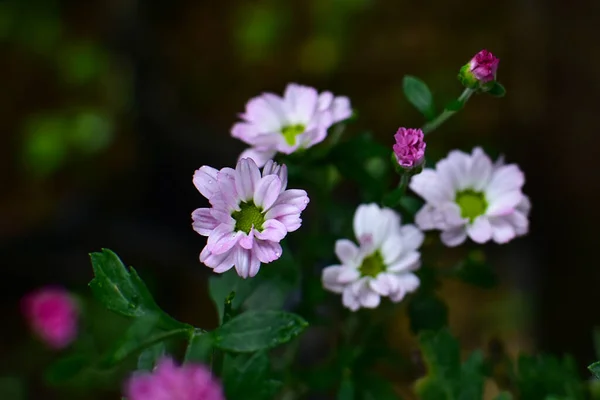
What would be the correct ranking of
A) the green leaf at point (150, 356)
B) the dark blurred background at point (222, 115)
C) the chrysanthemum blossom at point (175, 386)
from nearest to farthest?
1. the chrysanthemum blossom at point (175, 386)
2. the green leaf at point (150, 356)
3. the dark blurred background at point (222, 115)

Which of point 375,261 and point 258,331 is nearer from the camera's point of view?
point 258,331

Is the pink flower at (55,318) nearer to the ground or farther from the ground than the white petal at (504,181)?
nearer to the ground

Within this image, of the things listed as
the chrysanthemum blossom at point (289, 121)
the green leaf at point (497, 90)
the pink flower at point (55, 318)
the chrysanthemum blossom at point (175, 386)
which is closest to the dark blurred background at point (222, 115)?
the pink flower at point (55, 318)

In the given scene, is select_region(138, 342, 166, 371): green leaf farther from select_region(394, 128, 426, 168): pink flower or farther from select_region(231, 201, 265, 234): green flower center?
select_region(394, 128, 426, 168): pink flower

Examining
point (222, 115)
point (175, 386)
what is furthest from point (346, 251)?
point (222, 115)

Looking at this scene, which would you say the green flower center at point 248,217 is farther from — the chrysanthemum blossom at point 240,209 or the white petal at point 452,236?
the white petal at point 452,236

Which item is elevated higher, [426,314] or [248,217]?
[248,217]

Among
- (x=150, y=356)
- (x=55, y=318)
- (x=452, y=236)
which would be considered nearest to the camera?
(x=150, y=356)

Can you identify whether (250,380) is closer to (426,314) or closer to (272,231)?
(272,231)
